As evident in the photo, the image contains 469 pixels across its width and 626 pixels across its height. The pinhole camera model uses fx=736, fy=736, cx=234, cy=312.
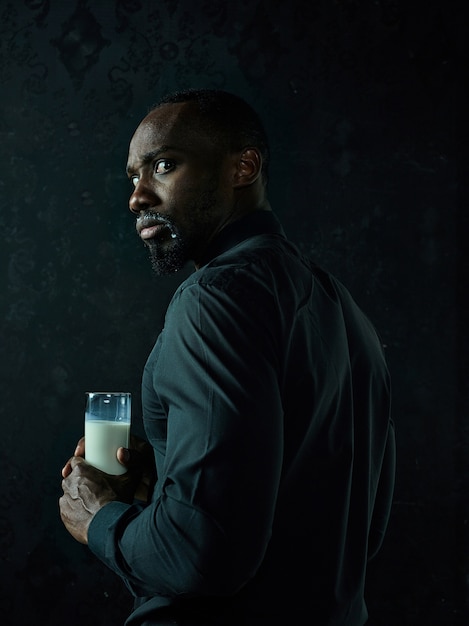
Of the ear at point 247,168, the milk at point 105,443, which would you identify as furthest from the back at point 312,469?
the milk at point 105,443

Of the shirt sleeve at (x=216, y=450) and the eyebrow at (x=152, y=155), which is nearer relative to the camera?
the shirt sleeve at (x=216, y=450)

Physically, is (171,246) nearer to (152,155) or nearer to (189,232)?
(189,232)

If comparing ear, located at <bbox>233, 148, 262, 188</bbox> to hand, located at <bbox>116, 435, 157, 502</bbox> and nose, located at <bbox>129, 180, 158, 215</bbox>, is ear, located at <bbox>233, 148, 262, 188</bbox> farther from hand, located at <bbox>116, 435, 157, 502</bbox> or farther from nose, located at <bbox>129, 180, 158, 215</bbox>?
hand, located at <bbox>116, 435, 157, 502</bbox>

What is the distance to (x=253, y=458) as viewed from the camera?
2.72 feet

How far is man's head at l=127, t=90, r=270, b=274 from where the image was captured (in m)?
1.16

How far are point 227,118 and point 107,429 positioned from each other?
554mm

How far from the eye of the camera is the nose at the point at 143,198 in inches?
46.2

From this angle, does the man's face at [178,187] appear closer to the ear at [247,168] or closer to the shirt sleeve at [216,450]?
the ear at [247,168]

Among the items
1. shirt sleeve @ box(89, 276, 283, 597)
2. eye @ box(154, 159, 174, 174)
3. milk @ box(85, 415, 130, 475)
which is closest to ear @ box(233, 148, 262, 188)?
eye @ box(154, 159, 174, 174)

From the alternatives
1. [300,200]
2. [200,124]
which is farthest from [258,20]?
[200,124]

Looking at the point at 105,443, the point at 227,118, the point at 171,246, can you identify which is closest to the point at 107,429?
the point at 105,443

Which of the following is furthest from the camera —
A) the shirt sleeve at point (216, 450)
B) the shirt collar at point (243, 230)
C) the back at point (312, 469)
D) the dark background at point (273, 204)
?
the dark background at point (273, 204)

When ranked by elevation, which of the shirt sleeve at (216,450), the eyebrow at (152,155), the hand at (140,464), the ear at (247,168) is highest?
the eyebrow at (152,155)

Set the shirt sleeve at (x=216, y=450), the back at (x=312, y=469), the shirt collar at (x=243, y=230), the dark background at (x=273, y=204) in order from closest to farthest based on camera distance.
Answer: the shirt sleeve at (x=216, y=450), the back at (x=312, y=469), the shirt collar at (x=243, y=230), the dark background at (x=273, y=204)
